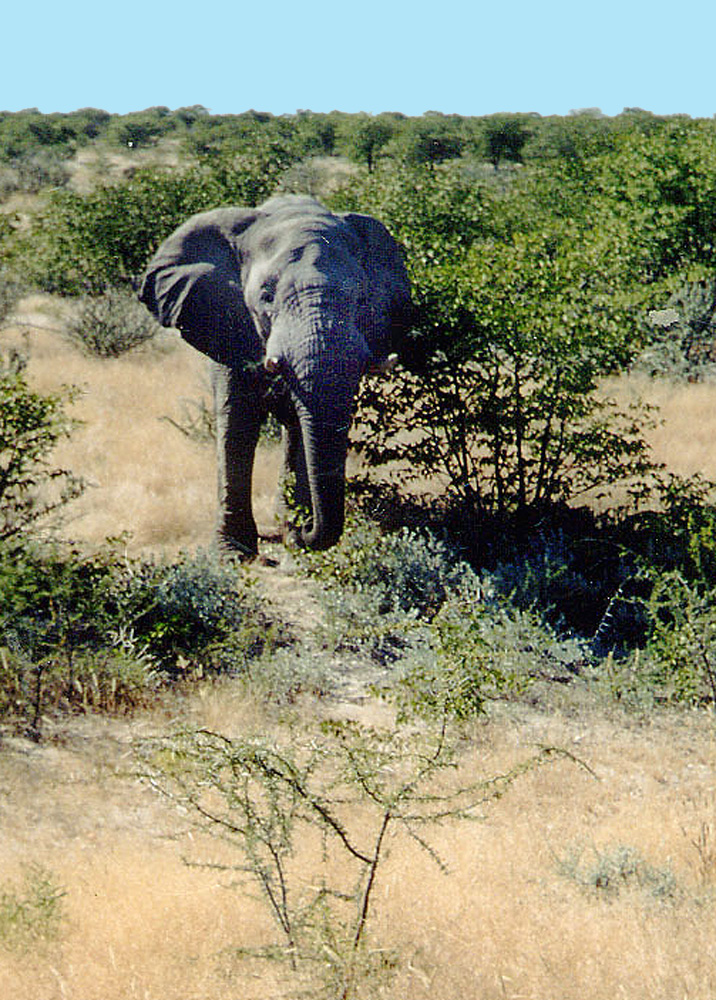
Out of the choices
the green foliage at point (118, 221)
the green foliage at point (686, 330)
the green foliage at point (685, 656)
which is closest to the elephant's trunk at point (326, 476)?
the green foliage at point (685, 656)

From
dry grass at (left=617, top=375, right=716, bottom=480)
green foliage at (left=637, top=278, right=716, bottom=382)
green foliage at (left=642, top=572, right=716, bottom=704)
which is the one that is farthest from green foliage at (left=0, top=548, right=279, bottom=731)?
green foliage at (left=637, top=278, right=716, bottom=382)

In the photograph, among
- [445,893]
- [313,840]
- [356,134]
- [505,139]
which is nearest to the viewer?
[445,893]

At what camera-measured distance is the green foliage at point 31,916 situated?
5145mm

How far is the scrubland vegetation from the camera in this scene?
17.0 ft

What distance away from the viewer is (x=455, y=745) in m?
7.64

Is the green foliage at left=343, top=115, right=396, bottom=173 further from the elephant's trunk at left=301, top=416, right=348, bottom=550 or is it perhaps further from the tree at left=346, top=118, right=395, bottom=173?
the elephant's trunk at left=301, top=416, right=348, bottom=550

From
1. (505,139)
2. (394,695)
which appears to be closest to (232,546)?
(394,695)

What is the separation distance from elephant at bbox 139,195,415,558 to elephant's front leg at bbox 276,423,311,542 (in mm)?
19

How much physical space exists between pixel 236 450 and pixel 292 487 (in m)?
0.66

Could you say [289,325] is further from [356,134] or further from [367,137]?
[356,134]

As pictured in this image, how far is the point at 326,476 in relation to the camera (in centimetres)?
889

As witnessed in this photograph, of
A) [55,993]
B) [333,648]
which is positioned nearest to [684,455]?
[333,648]

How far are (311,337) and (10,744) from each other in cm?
386

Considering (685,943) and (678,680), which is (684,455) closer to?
(678,680)
